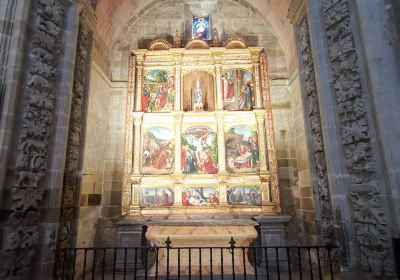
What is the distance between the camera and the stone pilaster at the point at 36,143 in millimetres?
3404

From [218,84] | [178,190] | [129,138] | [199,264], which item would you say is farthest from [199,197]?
[218,84]

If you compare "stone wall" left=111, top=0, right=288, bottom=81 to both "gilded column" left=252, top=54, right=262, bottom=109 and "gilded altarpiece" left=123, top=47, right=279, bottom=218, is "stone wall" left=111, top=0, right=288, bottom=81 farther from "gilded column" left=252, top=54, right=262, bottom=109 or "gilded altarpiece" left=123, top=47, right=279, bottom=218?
"gilded altarpiece" left=123, top=47, right=279, bottom=218

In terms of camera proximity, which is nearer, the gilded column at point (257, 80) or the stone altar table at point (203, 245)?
the stone altar table at point (203, 245)

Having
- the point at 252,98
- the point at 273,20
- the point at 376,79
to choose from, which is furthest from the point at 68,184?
the point at 273,20

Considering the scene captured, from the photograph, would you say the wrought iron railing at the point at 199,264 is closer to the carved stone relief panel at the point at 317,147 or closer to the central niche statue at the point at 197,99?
the carved stone relief panel at the point at 317,147

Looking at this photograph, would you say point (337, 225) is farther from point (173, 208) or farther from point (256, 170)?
point (173, 208)

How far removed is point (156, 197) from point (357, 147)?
5.08 m

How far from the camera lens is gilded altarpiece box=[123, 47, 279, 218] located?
23.6 feet

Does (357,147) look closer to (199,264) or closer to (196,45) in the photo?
(199,264)

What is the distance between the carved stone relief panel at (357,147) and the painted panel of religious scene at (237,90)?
384 cm

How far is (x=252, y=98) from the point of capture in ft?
25.6

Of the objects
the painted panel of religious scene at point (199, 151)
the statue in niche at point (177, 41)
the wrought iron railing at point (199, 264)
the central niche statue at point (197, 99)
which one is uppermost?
the statue in niche at point (177, 41)

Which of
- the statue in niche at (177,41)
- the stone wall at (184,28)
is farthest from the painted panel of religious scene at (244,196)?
the statue in niche at (177,41)

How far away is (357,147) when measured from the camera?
3479mm
